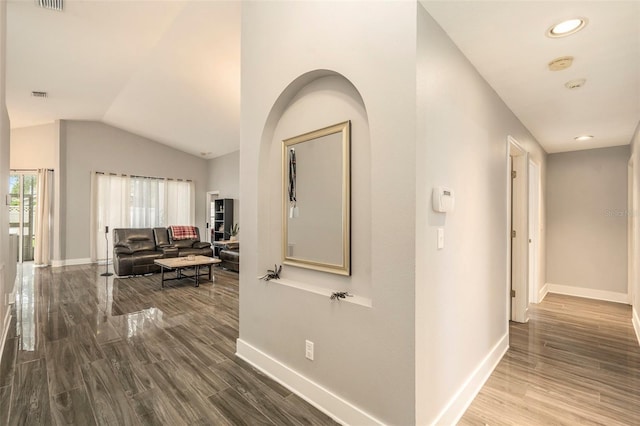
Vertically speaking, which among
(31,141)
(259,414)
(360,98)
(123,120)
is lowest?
(259,414)

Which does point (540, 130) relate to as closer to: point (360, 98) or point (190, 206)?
point (360, 98)

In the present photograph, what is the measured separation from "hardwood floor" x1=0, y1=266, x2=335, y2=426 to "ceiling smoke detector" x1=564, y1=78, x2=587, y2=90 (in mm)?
3256

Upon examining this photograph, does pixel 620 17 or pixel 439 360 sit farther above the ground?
pixel 620 17

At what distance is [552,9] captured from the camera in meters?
1.67

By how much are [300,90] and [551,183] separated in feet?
16.8

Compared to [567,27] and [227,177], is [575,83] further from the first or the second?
[227,177]

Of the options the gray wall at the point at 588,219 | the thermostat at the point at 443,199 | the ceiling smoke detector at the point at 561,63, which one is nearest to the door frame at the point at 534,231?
the gray wall at the point at 588,219

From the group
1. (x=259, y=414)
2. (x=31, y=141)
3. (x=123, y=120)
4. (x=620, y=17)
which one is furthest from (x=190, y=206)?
(x=620, y=17)

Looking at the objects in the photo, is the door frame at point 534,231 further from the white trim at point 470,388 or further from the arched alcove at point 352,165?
the arched alcove at point 352,165

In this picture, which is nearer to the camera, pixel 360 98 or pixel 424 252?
pixel 424 252

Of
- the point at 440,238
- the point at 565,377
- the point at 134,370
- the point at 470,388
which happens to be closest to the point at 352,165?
the point at 440,238

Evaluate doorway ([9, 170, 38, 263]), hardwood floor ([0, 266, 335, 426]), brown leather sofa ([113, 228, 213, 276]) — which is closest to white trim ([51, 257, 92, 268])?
doorway ([9, 170, 38, 263])

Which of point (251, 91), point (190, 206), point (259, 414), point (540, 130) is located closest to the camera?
point (259, 414)

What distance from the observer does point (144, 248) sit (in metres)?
6.34
